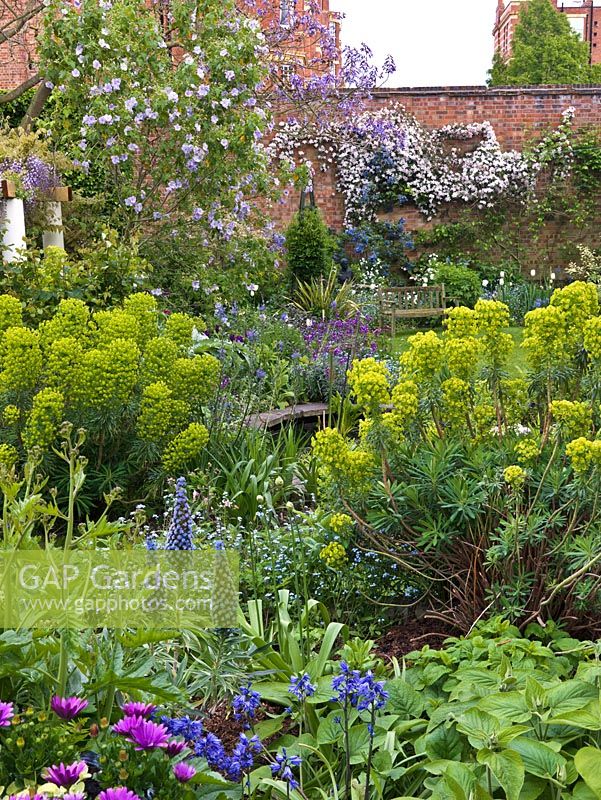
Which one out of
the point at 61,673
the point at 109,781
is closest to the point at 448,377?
the point at 61,673

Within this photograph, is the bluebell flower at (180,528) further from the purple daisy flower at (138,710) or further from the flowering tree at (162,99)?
the flowering tree at (162,99)

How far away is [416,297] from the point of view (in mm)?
11898

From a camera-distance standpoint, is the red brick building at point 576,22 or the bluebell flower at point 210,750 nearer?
the bluebell flower at point 210,750

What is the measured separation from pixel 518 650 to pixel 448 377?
40.4 inches

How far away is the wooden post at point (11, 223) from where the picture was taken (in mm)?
6234

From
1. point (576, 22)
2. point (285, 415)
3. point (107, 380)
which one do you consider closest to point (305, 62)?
point (285, 415)

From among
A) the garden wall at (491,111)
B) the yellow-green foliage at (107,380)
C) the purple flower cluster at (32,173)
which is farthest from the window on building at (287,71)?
the yellow-green foliage at (107,380)

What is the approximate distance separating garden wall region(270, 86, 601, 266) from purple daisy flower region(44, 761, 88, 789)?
12550mm

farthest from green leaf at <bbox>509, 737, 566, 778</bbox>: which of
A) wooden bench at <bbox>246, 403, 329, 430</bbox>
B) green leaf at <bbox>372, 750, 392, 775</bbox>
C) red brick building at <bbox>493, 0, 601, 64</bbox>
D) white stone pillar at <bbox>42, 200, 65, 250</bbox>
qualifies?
red brick building at <bbox>493, 0, 601, 64</bbox>

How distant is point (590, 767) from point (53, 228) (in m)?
6.32

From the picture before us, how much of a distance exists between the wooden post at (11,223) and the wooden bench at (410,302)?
16.8 feet

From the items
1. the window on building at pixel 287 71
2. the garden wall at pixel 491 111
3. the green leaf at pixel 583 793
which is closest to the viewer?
the green leaf at pixel 583 793

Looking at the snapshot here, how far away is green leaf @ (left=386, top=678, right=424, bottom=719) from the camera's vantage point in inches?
86.8

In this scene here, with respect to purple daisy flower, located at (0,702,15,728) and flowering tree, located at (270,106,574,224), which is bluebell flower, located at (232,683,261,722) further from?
flowering tree, located at (270,106,574,224)
